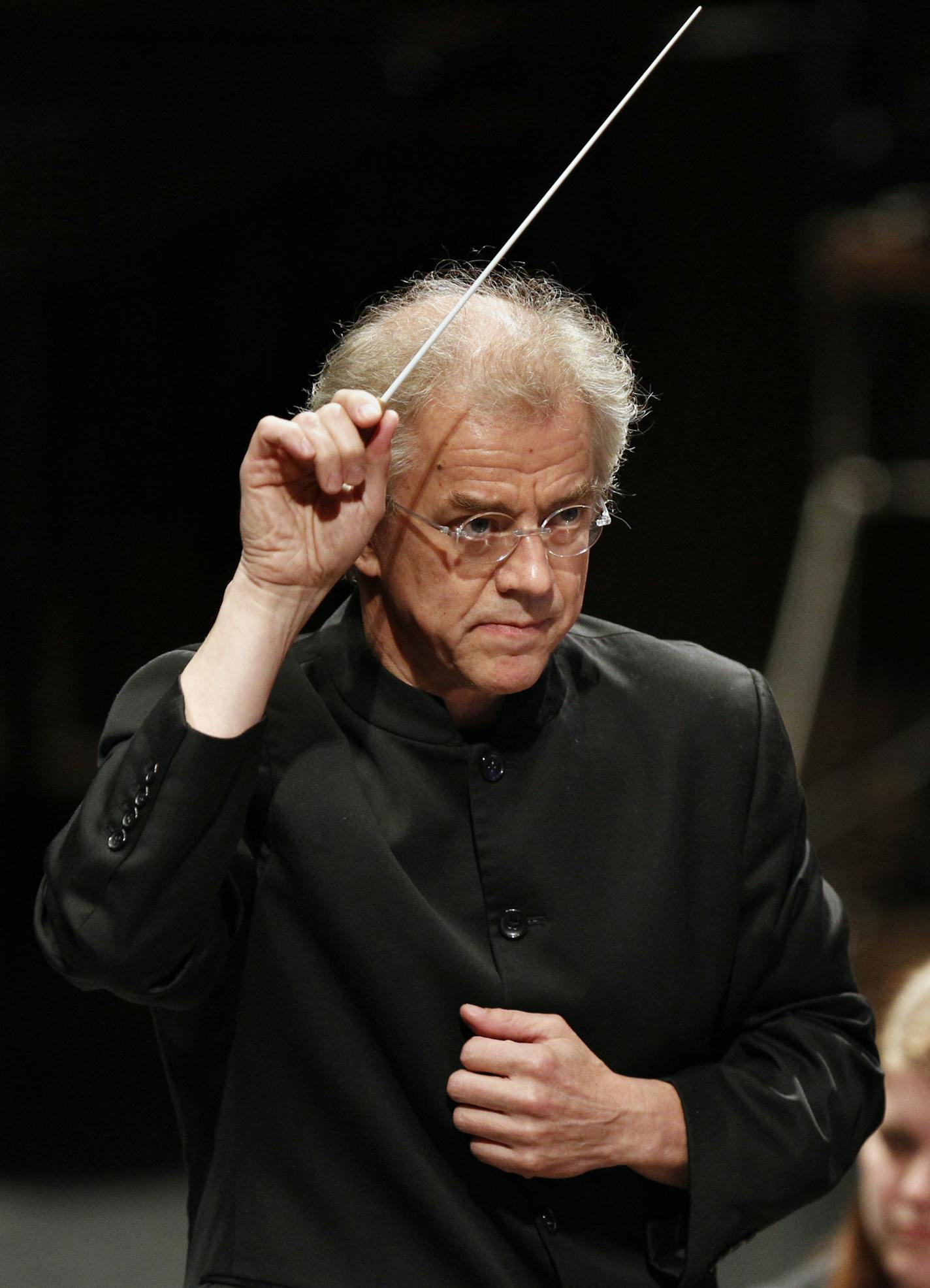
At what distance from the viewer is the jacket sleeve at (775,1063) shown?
1.48 metres

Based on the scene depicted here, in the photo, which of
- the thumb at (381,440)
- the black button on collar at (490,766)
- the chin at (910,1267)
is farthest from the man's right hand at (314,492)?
the chin at (910,1267)

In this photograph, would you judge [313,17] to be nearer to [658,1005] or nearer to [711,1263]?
[658,1005]

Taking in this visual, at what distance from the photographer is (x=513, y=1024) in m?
1.42

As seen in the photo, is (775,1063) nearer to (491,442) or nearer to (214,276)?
(491,442)

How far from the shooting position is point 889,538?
4754mm

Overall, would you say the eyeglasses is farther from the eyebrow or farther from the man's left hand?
the man's left hand

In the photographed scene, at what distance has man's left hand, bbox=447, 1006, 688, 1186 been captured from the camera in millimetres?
1385

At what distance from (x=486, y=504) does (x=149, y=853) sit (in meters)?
0.44

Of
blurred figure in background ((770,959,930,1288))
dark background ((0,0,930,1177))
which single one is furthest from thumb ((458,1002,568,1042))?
dark background ((0,0,930,1177))

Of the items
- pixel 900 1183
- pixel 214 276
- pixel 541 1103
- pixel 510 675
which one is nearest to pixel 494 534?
pixel 510 675

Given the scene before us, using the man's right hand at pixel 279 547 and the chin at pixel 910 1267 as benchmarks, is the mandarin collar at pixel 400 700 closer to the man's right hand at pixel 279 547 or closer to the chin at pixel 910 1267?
the man's right hand at pixel 279 547

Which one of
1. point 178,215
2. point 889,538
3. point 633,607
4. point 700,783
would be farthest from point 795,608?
point 700,783

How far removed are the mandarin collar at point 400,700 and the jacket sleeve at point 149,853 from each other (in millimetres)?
206

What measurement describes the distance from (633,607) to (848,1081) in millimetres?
1766
